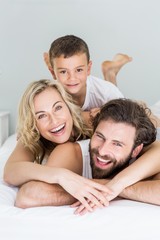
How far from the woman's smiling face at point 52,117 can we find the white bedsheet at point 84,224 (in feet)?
1.81

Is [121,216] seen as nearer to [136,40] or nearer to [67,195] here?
[67,195]

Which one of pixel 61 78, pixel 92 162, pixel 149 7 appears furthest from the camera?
pixel 149 7

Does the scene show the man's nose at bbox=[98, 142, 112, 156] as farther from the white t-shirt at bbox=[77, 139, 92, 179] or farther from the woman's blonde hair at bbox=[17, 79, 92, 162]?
the woman's blonde hair at bbox=[17, 79, 92, 162]

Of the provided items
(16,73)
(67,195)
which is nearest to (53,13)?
(16,73)

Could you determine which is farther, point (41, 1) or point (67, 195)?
point (41, 1)

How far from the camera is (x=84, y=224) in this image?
1029mm

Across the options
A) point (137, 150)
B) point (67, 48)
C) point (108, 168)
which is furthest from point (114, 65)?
point (108, 168)

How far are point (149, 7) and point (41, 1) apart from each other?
Answer: 92cm

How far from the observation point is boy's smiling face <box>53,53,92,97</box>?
2.18 metres

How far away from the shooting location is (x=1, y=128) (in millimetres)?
2980

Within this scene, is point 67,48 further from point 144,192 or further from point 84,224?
point 84,224

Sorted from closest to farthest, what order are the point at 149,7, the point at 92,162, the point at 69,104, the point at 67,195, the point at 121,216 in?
1. the point at 121,216
2. the point at 67,195
3. the point at 92,162
4. the point at 69,104
5. the point at 149,7

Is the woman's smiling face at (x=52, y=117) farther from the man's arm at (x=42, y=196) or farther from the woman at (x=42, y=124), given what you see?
the man's arm at (x=42, y=196)

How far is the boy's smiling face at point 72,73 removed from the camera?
2180 mm
